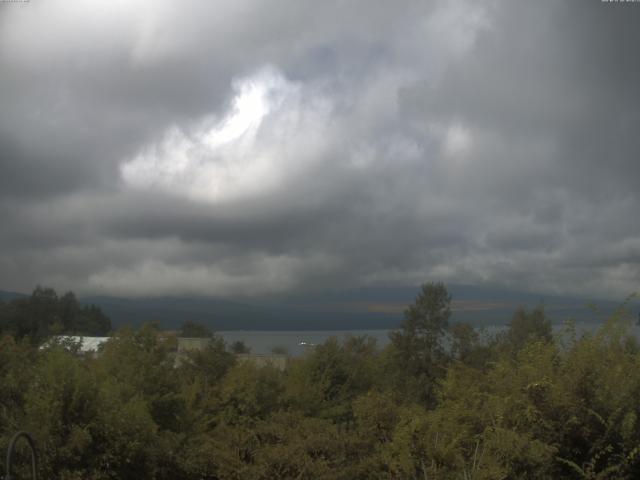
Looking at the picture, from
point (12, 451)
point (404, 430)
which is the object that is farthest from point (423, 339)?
point (12, 451)

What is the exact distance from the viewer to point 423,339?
4556 cm

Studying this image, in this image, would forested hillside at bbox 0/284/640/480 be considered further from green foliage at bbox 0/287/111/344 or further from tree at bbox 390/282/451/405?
green foliage at bbox 0/287/111/344

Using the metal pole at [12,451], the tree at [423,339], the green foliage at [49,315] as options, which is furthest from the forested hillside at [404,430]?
the green foliage at [49,315]

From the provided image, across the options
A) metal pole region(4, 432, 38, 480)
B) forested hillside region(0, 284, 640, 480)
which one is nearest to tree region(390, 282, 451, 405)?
forested hillside region(0, 284, 640, 480)

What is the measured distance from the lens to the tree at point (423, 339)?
42.8 metres

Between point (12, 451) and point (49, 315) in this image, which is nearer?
point (12, 451)

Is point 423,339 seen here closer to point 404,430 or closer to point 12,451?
point 404,430

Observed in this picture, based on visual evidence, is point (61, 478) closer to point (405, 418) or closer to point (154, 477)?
point (154, 477)

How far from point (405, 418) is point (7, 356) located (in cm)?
1131

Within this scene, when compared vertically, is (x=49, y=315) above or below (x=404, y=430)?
above

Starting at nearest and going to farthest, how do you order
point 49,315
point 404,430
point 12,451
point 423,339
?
point 12,451, point 404,430, point 423,339, point 49,315

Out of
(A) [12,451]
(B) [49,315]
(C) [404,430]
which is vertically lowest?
(C) [404,430]

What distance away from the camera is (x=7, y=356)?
19406 millimetres

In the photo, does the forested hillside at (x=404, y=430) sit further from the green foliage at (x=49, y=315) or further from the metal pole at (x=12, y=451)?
the green foliage at (x=49, y=315)
